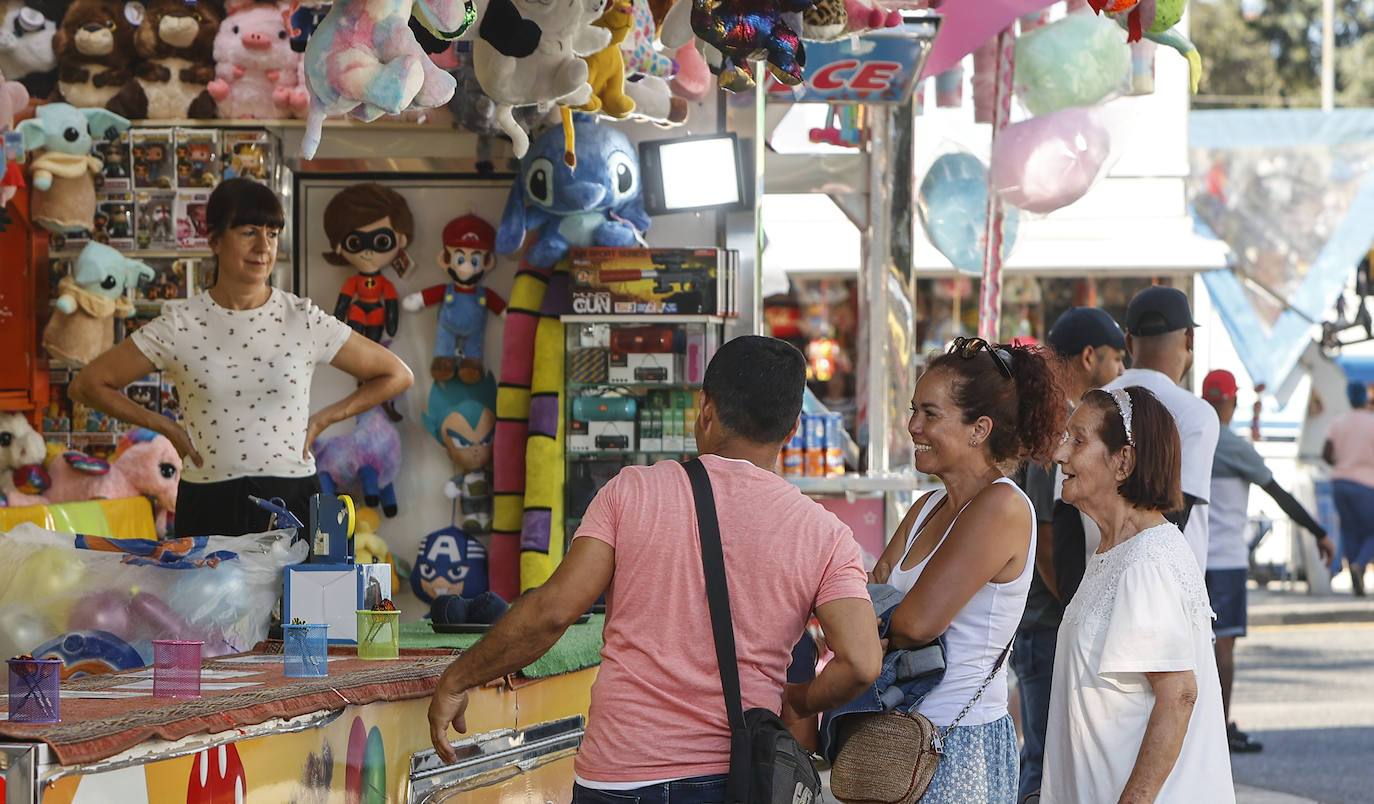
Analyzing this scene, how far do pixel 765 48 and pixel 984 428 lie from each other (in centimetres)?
146

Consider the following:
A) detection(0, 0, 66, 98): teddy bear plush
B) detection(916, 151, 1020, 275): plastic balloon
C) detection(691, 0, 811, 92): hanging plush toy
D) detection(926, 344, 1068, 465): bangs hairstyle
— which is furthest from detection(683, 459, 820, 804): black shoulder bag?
detection(916, 151, 1020, 275): plastic balloon

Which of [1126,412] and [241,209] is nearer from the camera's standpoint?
[1126,412]

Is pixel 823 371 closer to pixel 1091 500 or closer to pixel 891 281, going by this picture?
pixel 891 281

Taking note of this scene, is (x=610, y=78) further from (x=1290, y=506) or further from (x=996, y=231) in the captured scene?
(x=1290, y=506)

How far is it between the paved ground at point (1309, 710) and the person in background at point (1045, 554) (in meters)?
2.21

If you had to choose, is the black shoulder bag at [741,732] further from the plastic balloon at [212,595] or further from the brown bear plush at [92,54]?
the brown bear plush at [92,54]

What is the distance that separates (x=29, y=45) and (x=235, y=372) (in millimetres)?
3585

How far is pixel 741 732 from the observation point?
2357mm

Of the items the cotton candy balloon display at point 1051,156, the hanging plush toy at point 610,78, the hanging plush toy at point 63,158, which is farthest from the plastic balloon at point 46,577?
the cotton candy balloon display at point 1051,156

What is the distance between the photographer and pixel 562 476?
251 inches

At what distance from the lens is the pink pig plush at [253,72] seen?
21.9ft

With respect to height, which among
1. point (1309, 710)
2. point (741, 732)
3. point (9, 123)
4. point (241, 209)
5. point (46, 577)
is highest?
point (9, 123)

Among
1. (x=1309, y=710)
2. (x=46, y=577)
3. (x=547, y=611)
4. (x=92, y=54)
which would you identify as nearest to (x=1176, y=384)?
(x=547, y=611)

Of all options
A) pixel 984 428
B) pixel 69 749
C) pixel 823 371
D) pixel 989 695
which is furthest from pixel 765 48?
pixel 823 371
